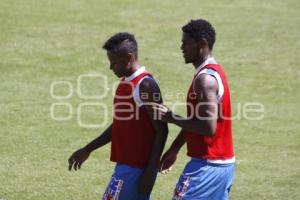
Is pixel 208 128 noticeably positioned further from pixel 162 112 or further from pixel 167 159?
pixel 167 159

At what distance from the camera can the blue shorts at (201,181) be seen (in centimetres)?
656

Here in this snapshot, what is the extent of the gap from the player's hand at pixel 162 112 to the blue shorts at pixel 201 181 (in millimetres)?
490

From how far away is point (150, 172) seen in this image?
21.6 feet

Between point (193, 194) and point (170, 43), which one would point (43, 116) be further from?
point (193, 194)

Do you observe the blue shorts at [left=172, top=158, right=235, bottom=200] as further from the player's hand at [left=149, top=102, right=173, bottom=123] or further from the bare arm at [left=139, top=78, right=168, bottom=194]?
the player's hand at [left=149, top=102, right=173, bottom=123]

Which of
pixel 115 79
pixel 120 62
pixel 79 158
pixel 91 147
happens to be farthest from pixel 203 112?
pixel 115 79

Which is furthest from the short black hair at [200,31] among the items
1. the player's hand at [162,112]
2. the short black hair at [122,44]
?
the player's hand at [162,112]

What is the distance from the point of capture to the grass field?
10.4 meters

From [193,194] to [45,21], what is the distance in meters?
12.2

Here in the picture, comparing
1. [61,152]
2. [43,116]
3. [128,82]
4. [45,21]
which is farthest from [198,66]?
[45,21]

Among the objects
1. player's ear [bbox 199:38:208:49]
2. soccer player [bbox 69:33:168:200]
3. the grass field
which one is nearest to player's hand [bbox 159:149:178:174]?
soccer player [bbox 69:33:168:200]

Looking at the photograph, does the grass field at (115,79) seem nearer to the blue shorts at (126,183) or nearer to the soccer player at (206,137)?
the blue shorts at (126,183)

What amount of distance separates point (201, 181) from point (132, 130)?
68cm

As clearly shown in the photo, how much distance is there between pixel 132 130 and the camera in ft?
21.9
